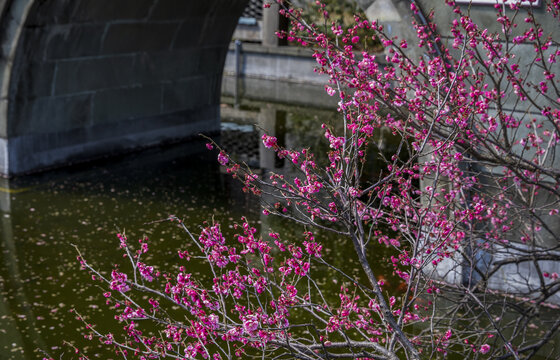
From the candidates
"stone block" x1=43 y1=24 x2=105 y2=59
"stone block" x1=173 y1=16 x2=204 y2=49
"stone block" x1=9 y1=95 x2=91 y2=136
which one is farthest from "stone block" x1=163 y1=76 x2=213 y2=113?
"stone block" x1=43 y1=24 x2=105 y2=59

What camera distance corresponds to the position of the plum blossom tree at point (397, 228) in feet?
13.5

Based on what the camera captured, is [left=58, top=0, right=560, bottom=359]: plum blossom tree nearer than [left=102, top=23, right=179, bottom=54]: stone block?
Yes


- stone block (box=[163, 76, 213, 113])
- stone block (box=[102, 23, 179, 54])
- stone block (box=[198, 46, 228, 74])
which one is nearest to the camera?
stone block (box=[102, 23, 179, 54])

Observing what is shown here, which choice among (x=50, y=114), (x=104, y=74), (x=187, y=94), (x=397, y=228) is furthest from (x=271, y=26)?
(x=397, y=228)

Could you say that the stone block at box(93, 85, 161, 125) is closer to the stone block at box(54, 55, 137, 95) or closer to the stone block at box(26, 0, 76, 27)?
the stone block at box(54, 55, 137, 95)

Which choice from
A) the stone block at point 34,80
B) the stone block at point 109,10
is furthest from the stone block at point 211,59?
the stone block at point 34,80

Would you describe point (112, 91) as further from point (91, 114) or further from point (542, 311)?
point (542, 311)

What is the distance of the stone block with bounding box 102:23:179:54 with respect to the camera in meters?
11.6

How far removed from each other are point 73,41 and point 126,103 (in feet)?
5.50

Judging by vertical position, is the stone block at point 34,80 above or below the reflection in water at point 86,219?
above

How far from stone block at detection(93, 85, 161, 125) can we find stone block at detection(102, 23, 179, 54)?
0.65 meters

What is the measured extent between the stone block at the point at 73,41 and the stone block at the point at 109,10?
0.47ft

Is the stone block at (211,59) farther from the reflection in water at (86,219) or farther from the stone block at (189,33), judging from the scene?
the reflection in water at (86,219)

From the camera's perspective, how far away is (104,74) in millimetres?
11820
